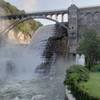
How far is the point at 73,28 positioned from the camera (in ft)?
269

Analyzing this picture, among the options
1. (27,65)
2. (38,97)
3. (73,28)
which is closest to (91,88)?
(38,97)

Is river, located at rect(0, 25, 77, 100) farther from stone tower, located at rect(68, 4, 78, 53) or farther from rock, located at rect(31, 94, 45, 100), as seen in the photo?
rock, located at rect(31, 94, 45, 100)

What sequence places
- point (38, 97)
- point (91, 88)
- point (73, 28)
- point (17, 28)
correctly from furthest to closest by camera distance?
1. point (17, 28)
2. point (73, 28)
3. point (38, 97)
4. point (91, 88)

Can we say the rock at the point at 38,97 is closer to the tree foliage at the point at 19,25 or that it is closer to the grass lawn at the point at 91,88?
the grass lawn at the point at 91,88

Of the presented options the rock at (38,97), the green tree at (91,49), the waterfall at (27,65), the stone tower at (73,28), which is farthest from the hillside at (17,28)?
the rock at (38,97)

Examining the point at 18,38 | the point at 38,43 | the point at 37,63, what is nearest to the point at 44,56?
the point at 37,63

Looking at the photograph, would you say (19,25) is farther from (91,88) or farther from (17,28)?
(91,88)

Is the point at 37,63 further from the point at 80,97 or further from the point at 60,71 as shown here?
the point at 80,97

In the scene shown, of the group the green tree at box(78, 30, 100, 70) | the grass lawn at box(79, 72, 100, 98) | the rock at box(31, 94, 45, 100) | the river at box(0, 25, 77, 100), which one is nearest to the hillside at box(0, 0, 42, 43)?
the river at box(0, 25, 77, 100)

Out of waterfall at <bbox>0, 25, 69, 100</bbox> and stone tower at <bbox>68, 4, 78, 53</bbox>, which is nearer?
waterfall at <bbox>0, 25, 69, 100</bbox>

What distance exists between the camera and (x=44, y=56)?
7081 centimetres

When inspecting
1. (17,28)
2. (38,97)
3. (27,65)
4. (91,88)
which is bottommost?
(38,97)

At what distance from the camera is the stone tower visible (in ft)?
267

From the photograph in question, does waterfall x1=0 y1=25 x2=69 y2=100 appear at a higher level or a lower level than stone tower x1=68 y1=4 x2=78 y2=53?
lower
